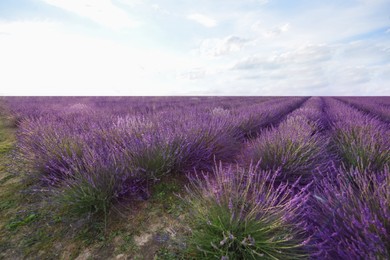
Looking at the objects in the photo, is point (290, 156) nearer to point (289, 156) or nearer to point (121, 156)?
point (289, 156)

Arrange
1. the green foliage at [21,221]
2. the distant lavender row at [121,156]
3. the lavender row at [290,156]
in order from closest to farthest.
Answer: the green foliage at [21,221] < the distant lavender row at [121,156] < the lavender row at [290,156]

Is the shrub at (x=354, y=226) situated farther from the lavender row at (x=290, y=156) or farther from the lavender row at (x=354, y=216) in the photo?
the lavender row at (x=290, y=156)

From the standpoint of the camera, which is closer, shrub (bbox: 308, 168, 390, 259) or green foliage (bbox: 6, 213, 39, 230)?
shrub (bbox: 308, 168, 390, 259)

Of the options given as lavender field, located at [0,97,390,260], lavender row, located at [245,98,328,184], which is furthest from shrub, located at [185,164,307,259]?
lavender row, located at [245,98,328,184]

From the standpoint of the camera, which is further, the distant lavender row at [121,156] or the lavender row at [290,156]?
the lavender row at [290,156]

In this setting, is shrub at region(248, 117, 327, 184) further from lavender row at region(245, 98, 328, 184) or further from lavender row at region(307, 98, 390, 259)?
lavender row at region(307, 98, 390, 259)

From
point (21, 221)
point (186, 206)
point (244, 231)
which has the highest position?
point (244, 231)

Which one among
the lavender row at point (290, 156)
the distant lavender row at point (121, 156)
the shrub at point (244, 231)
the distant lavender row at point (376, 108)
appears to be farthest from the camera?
the distant lavender row at point (376, 108)

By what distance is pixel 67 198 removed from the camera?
1871mm

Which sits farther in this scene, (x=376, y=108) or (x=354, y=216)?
(x=376, y=108)

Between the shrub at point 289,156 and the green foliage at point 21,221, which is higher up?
the shrub at point 289,156

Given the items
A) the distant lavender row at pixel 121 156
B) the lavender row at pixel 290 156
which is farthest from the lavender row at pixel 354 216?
the distant lavender row at pixel 121 156

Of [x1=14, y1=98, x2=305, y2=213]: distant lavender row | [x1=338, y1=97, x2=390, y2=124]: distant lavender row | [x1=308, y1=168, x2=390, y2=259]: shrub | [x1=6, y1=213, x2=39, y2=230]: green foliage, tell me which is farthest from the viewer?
[x1=338, y1=97, x2=390, y2=124]: distant lavender row

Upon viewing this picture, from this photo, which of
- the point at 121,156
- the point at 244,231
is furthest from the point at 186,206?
the point at 121,156
